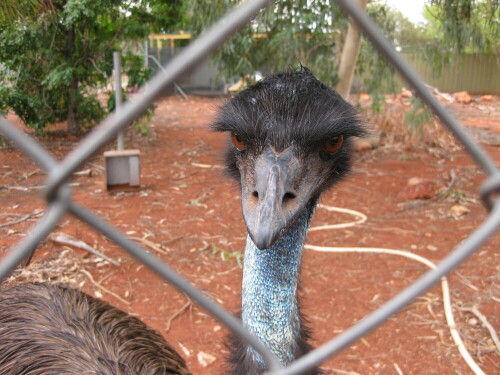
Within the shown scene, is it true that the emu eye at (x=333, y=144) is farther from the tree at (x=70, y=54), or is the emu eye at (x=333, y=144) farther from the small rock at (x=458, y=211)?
the tree at (x=70, y=54)

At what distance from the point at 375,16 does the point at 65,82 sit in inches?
144

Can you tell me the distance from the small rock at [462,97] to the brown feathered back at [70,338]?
10776mm

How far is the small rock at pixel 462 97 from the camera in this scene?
11.1 meters

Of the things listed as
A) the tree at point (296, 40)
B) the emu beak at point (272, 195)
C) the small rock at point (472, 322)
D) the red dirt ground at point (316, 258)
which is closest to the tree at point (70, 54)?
the red dirt ground at point (316, 258)

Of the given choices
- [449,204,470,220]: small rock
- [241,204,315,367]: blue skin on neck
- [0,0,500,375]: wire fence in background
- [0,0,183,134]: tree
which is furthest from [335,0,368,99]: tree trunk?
[0,0,500,375]: wire fence in background

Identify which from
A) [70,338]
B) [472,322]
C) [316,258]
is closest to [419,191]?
[316,258]

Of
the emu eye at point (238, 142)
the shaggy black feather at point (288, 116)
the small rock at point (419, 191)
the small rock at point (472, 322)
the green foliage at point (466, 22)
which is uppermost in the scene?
the green foliage at point (466, 22)

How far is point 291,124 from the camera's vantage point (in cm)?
128

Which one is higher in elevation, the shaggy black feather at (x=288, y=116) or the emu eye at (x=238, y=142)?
the shaggy black feather at (x=288, y=116)

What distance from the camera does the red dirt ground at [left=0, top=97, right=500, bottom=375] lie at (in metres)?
2.53

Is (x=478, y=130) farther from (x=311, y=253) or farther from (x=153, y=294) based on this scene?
(x=153, y=294)

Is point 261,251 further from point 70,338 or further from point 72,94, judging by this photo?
point 72,94

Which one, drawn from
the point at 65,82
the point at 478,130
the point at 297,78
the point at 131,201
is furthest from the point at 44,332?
the point at 478,130

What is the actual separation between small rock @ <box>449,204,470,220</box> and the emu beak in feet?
11.1
